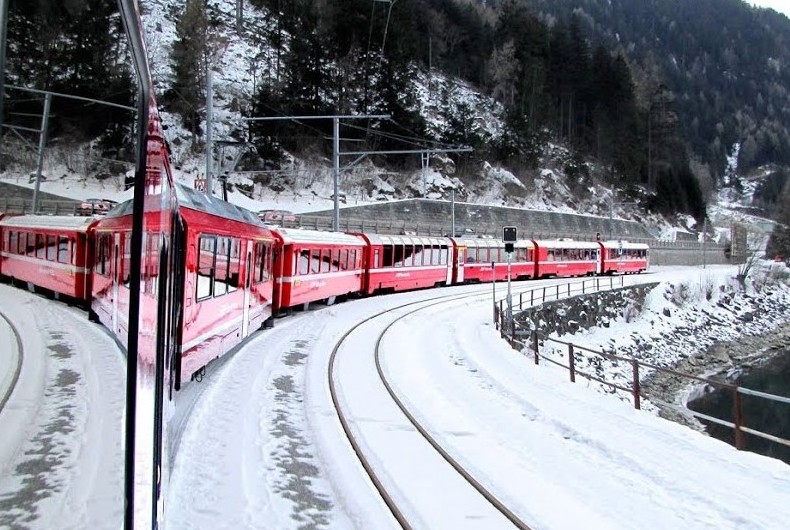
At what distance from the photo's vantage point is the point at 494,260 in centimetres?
3872

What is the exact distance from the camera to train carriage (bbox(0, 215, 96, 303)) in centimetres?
175

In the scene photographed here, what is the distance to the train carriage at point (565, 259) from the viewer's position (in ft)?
141

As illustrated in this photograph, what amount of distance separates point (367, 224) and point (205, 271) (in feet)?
132

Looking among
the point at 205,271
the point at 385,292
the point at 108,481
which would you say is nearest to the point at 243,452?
the point at 205,271

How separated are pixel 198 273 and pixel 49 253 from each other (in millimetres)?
6863

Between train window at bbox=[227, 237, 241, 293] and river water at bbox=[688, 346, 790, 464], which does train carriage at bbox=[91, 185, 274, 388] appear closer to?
train window at bbox=[227, 237, 241, 293]

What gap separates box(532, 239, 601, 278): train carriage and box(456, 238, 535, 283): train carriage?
40.8 inches

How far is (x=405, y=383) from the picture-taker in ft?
37.8

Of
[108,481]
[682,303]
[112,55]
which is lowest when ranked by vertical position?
[682,303]

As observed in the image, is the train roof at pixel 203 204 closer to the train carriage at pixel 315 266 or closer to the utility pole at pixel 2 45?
the train carriage at pixel 315 266

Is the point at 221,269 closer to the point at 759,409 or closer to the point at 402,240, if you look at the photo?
the point at 402,240

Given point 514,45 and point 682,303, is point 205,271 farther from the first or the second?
point 514,45

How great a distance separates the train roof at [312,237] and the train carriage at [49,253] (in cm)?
1469

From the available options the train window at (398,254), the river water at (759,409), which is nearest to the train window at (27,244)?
the river water at (759,409)
